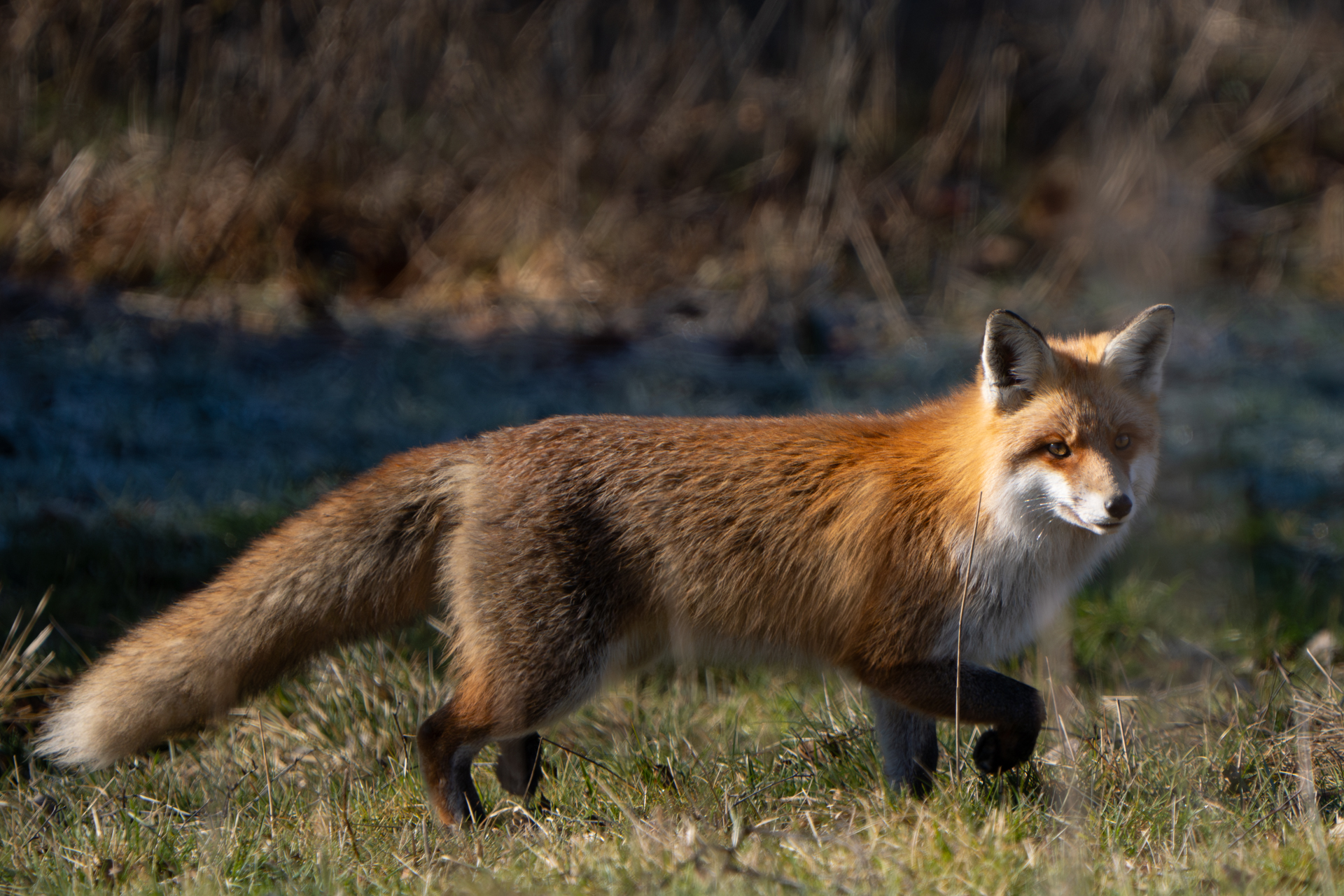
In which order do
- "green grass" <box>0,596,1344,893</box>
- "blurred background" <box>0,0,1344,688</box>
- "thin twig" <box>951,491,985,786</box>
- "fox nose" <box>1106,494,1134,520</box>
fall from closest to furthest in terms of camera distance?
1. "green grass" <box>0,596,1344,893</box>
2. "fox nose" <box>1106,494,1134,520</box>
3. "thin twig" <box>951,491,985,786</box>
4. "blurred background" <box>0,0,1344,688</box>

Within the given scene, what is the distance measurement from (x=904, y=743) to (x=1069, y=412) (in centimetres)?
108

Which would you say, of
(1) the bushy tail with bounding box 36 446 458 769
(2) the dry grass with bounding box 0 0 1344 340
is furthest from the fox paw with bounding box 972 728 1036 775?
(2) the dry grass with bounding box 0 0 1344 340

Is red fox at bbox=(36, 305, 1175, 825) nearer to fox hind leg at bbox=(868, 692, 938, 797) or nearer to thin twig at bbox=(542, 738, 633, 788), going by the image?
fox hind leg at bbox=(868, 692, 938, 797)

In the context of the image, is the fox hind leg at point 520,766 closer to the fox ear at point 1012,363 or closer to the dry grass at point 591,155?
the fox ear at point 1012,363

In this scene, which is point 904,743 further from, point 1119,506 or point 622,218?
point 622,218

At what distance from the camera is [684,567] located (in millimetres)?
3477

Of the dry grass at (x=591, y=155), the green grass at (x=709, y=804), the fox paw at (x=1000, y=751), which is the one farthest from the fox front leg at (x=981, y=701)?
the dry grass at (x=591, y=155)

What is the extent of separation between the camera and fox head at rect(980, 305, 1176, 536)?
319cm

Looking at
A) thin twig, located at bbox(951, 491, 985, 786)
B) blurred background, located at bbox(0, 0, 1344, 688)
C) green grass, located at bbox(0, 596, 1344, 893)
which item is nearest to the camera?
green grass, located at bbox(0, 596, 1344, 893)

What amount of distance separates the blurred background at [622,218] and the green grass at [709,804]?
2462 millimetres

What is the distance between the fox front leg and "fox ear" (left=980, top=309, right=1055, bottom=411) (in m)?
0.77

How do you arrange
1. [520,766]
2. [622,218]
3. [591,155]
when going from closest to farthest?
[520,766] → [591,155] → [622,218]

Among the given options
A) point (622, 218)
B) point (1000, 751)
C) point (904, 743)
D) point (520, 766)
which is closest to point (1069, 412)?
point (1000, 751)

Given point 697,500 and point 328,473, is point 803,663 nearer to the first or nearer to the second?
point 697,500
